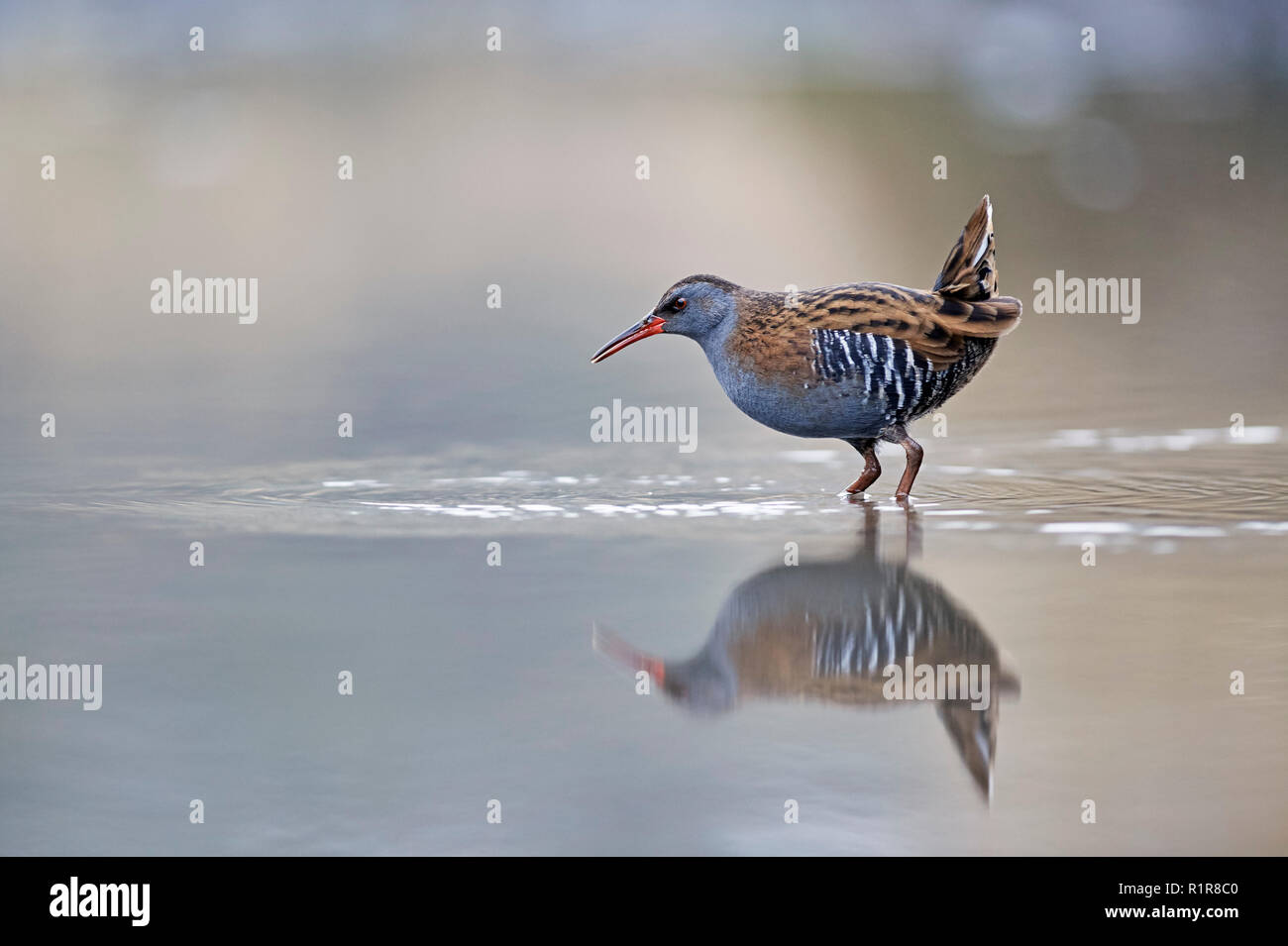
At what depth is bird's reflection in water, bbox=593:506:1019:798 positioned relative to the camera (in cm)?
538

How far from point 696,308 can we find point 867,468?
1.19 m

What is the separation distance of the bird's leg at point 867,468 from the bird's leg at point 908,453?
0.50 ft

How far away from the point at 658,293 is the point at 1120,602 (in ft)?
27.7

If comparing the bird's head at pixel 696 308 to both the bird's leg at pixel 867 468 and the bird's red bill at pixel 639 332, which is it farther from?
the bird's leg at pixel 867 468

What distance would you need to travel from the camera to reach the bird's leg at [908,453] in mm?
8398

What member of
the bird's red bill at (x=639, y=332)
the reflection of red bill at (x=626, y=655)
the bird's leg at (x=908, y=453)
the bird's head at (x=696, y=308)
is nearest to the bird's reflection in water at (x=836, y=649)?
the reflection of red bill at (x=626, y=655)

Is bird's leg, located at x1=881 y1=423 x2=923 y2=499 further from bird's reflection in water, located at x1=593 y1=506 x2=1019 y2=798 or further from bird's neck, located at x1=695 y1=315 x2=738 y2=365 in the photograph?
bird's reflection in water, located at x1=593 y1=506 x2=1019 y2=798

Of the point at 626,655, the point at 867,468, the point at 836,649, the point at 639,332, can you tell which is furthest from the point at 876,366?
the point at 626,655

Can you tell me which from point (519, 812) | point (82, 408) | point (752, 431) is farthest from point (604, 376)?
point (519, 812)

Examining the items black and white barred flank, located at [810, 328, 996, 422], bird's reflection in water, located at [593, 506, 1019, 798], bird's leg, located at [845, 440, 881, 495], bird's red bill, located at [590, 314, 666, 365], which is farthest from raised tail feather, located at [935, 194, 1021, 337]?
bird's reflection in water, located at [593, 506, 1019, 798]

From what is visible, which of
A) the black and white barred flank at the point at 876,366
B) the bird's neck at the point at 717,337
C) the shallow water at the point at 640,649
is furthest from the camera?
the bird's neck at the point at 717,337

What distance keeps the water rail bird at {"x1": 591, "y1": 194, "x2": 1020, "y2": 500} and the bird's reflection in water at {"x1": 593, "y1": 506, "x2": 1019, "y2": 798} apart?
1683 mm

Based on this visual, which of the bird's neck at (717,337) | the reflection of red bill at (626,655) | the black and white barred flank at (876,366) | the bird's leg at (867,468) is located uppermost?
the bird's neck at (717,337)

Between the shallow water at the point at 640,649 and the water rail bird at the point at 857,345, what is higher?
the water rail bird at the point at 857,345
